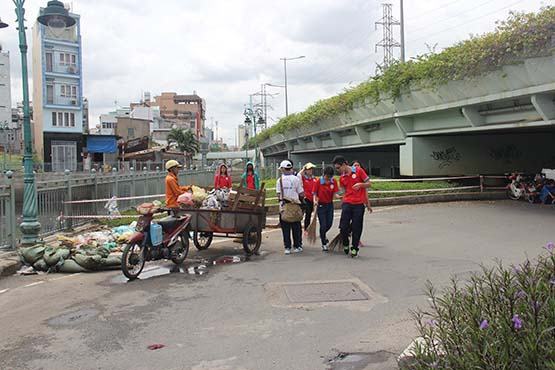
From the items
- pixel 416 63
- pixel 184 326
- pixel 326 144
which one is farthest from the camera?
pixel 326 144

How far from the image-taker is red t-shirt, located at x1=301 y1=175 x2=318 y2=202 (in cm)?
1135

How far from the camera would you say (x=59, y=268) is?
8.63 meters

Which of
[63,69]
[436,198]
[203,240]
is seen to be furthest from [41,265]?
[63,69]

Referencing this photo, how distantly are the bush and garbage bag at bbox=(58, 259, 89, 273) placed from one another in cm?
655

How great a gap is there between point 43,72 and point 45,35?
3.46m

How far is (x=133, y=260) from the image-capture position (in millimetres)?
8016

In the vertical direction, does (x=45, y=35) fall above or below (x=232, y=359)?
above

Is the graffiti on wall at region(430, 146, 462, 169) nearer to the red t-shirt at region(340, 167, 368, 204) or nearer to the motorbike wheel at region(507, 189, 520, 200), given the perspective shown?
the motorbike wheel at region(507, 189, 520, 200)

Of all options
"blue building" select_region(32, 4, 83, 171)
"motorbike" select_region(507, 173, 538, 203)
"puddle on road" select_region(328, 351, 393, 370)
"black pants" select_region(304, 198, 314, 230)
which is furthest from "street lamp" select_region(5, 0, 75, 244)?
"blue building" select_region(32, 4, 83, 171)

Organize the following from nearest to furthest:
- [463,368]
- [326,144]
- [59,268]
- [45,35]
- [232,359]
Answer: [463,368]
[232,359]
[59,268]
[326,144]
[45,35]

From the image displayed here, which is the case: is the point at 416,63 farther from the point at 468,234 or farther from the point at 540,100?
the point at 468,234

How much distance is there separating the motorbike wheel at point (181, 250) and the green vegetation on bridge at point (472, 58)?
11251mm

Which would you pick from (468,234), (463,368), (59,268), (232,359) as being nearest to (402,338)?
(232,359)

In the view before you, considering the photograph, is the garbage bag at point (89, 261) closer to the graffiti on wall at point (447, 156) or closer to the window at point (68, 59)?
the graffiti on wall at point (447, 156)
